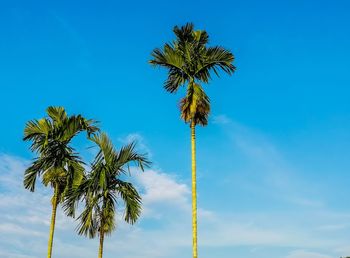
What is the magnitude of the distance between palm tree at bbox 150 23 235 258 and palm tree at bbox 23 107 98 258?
6942 millimetres

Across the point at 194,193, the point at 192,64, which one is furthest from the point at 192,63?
the point at 194,193

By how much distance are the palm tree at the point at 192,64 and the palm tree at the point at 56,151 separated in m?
6.94

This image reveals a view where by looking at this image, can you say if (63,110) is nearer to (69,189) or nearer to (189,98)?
(69,189)

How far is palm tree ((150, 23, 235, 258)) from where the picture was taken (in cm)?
2830

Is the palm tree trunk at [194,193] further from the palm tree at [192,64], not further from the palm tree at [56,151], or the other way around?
the palm tree at [56,151]

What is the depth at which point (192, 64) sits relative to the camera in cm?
2852

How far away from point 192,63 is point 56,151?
994 cm

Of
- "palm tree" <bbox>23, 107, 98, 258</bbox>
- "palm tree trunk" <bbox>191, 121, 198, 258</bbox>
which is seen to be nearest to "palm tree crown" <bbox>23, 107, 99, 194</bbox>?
"palm tree" <bbox>23, 107, 98, 258</bbox>

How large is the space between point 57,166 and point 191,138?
8894 millimetres

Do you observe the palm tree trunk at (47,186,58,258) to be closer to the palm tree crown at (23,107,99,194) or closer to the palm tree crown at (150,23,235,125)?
the palm tree crown at (23,107,99,194)

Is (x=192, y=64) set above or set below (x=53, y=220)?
above

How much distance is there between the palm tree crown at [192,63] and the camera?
28.3 m

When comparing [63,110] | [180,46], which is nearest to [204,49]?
[180,46]

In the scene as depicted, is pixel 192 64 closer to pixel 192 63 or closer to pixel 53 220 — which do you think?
pixel 192 63
